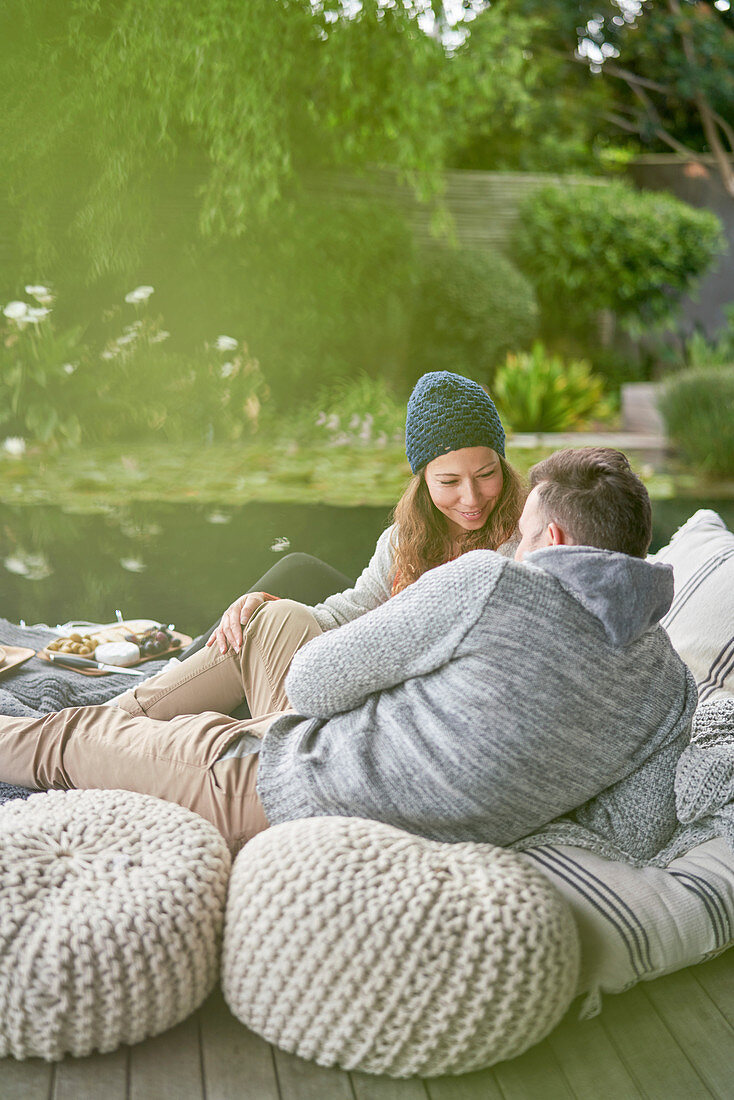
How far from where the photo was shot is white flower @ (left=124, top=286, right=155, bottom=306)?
5.41 m

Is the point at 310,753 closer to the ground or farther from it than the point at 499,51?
closer to the ground

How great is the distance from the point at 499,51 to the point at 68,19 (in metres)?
2.83

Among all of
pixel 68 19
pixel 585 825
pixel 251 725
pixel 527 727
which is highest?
pixel 68 19

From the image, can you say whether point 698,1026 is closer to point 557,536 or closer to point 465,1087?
point 465,1087

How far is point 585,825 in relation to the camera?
1438mm

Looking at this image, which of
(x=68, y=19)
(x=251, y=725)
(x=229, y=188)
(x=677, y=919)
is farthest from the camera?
(x=229, y=188)

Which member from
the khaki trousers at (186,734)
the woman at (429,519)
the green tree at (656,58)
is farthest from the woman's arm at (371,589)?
the green tree at (656,58)

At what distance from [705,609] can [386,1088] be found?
112 cm

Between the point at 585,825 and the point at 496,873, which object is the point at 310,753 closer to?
the point at 496,873

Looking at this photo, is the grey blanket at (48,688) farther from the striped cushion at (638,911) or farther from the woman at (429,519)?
the striped cushion at (638,911)

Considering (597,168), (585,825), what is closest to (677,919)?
(585,825)

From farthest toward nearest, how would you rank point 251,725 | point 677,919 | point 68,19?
1. point 68,19
2. point 251,725
3. point 677,919

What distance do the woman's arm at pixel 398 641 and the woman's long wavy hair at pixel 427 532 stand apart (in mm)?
619

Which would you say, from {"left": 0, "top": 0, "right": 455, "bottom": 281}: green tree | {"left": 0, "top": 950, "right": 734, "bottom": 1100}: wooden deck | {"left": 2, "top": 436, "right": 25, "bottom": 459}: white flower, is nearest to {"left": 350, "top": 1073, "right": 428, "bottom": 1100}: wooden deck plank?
{"left": 0, "top": 950, "right": 734, "bottom": 1100}: wooden deck
